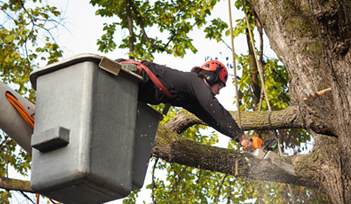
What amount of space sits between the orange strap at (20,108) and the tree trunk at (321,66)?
162cm

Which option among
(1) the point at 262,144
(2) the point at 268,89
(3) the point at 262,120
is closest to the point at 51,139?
(1) the point at 262,144

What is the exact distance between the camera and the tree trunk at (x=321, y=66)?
221 centimetres

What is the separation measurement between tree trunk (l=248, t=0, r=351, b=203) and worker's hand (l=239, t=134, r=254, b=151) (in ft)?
1.52

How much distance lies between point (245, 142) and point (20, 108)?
1666 millimetres

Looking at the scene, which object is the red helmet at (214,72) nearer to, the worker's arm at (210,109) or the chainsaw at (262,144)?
the worker's arm at (210,109)

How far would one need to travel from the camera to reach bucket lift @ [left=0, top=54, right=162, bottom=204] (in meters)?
2.02

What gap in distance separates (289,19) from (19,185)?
3.21 meters

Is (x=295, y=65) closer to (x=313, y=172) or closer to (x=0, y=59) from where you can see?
(x=313, y=172)

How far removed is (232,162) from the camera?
11.3 feet

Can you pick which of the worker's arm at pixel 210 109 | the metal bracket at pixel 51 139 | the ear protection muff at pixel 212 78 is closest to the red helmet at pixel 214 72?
the ear protection muff at pixel 212 78

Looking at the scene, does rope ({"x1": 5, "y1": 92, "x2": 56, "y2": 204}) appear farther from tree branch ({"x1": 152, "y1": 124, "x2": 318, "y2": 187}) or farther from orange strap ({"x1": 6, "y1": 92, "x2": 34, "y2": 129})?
tree branch ({"x1": 152, "y1": 124, "x2": 318, "y2": 187})

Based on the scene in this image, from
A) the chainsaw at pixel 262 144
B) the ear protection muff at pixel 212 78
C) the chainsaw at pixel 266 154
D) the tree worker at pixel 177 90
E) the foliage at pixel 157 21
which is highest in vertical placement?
→ the foliage at pixel 157 21

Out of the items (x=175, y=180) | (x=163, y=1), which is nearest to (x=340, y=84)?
(x=175, y=180)

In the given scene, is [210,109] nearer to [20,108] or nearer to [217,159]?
[217,159]
